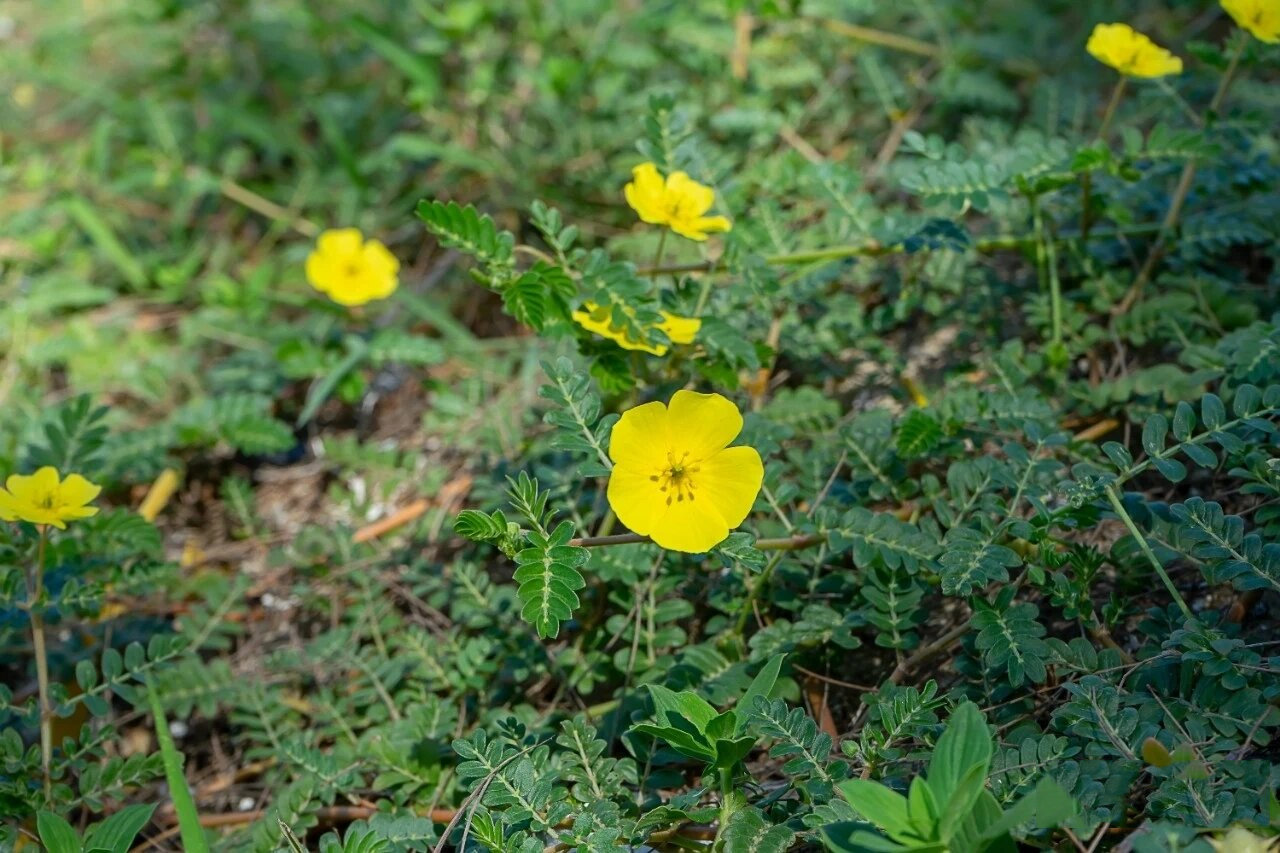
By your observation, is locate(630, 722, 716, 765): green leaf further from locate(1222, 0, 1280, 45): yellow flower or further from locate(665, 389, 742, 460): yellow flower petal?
locate(1222, 0, 1280, 45): yellow flower

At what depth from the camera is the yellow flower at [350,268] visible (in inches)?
123

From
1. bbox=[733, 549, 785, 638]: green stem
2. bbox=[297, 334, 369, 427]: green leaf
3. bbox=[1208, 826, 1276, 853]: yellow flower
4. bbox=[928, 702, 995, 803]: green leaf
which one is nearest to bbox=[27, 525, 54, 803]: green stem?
bbox=[297, 334, 369, 427]: green leaf

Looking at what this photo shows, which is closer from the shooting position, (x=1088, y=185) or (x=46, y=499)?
(x=46, y=499)

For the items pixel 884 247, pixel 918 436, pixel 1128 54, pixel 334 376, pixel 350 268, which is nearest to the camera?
pixel 918 436

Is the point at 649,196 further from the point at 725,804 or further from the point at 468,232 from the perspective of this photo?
the point at 725,804

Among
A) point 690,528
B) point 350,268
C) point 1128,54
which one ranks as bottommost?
point 350,268

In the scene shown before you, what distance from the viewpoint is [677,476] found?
1.67 meters

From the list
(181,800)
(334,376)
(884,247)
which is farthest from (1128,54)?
(181,800)

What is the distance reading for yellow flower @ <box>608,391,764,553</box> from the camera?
63.2 inches

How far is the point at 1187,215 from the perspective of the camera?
2.48 m

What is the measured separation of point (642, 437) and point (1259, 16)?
151 cm

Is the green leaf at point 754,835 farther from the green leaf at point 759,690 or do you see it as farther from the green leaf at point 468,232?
the green leaf at point 468,232

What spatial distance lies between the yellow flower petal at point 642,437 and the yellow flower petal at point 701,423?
0.02 meters

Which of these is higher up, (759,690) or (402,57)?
(402,57)
